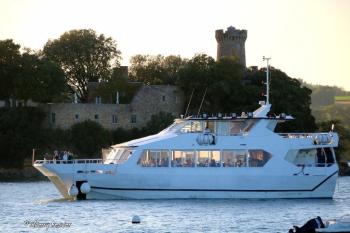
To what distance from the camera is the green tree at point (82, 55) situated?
11325cm

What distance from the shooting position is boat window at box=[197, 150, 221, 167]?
220 ft

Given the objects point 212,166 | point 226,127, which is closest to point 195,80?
point 226,127

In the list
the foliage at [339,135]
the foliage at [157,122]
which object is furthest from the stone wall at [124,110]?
the foliage at [339,135]

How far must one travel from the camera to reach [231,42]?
130250 mm

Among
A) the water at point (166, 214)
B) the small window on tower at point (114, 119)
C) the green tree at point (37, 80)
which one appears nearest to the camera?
the water at point (166, 214)

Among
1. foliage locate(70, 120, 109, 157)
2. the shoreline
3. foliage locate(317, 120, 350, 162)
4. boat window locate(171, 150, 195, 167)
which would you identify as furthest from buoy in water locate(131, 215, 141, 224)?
foliage locate(317, 120, 350, 162)

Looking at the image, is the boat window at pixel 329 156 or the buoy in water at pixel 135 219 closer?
the buoy in water at pixel 135 219

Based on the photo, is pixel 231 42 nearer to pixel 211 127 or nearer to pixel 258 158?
pixel 211 127

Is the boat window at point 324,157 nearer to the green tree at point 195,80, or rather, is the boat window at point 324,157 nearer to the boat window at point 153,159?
the boat window at point 153,159

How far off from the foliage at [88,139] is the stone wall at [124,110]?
2.07m

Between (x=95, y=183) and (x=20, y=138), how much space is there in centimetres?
3597

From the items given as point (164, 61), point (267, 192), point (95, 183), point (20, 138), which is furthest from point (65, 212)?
point (164, 61)

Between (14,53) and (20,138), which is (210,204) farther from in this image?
(14,53)

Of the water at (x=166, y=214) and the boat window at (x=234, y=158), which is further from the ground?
the boat window at (x=234, y=158)
